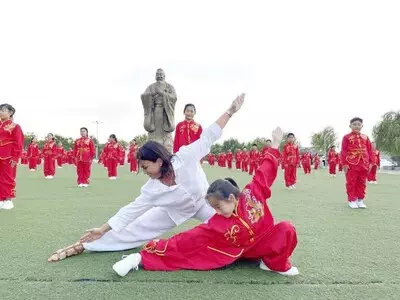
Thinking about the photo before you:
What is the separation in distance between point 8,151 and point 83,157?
594 centimetres

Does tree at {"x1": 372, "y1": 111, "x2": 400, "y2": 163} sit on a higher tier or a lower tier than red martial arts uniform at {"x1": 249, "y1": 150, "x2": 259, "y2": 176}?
higher

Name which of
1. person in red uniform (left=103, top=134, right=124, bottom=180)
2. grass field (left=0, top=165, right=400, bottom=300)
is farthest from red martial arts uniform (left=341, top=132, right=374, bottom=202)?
person in red uniform (left=103, top=134, right=124, bottom=180)

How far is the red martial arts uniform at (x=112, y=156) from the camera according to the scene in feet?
55.5

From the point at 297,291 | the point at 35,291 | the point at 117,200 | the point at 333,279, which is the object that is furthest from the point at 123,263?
the point at 117,200

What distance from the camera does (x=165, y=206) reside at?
11.6 feet

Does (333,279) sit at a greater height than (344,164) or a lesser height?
lesser

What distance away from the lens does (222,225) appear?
3.11m

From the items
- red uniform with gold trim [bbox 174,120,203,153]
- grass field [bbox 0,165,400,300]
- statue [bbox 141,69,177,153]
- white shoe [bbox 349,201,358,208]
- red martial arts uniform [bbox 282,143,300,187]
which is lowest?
grass field [bbox 0,165,400,300]

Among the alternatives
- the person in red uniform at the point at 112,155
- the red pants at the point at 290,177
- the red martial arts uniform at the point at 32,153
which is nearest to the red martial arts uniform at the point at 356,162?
the red pants at the point at 290,177

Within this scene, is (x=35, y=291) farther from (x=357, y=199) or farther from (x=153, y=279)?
(x=357, y=199)

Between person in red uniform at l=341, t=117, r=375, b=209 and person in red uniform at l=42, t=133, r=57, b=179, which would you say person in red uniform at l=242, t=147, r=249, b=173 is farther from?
person in red uniform at l=341, t=117, r=375, b=209

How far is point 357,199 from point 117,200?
4130mm

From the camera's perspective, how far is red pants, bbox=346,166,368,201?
24.6ft

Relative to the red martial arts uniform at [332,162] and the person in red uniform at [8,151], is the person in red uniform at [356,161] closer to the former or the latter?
the person in red uniform at [8,151]
